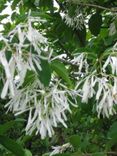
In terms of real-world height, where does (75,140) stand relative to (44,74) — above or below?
below

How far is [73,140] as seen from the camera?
1552mm

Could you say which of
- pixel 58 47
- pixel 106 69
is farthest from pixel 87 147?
pixel 58 47

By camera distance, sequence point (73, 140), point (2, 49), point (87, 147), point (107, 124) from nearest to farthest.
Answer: point (2, 49) → point (73, 140) → point (87, 147) → point (107, 124)

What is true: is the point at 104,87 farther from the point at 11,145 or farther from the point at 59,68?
the point at 11,145

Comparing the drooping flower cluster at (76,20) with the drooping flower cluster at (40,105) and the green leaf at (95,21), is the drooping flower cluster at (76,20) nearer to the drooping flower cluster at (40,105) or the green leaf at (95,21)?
the green leaf at (95,21)

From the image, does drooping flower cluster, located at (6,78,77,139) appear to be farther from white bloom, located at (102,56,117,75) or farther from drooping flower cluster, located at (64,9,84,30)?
drooping flower cluster, located at (64,9,84,30)

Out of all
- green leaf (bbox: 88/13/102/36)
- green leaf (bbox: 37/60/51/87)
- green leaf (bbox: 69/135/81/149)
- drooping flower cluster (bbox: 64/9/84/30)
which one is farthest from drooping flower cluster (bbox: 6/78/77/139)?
green leaf (bbox: 88/13/102/36)

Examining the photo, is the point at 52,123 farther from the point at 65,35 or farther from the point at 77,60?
the point at 65,35

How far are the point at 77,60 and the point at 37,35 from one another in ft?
1.14

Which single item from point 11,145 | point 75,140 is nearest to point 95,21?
point 75,140

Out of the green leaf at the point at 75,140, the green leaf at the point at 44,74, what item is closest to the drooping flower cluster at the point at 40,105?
the green leaf at the point at 44,74

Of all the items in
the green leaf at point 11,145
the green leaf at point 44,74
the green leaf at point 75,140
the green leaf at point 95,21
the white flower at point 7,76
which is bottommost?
the green leaf at point 75,140

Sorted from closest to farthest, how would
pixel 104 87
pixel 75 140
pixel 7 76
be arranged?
pixel 7 76 < pixel 104 87 < pixel 75 140

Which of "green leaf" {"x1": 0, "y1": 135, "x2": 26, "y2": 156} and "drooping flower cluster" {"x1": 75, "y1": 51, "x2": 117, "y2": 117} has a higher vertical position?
"drooping flower cluster" {"x1": 75, "y1": 51, "x2": 117, "y2": 117}
